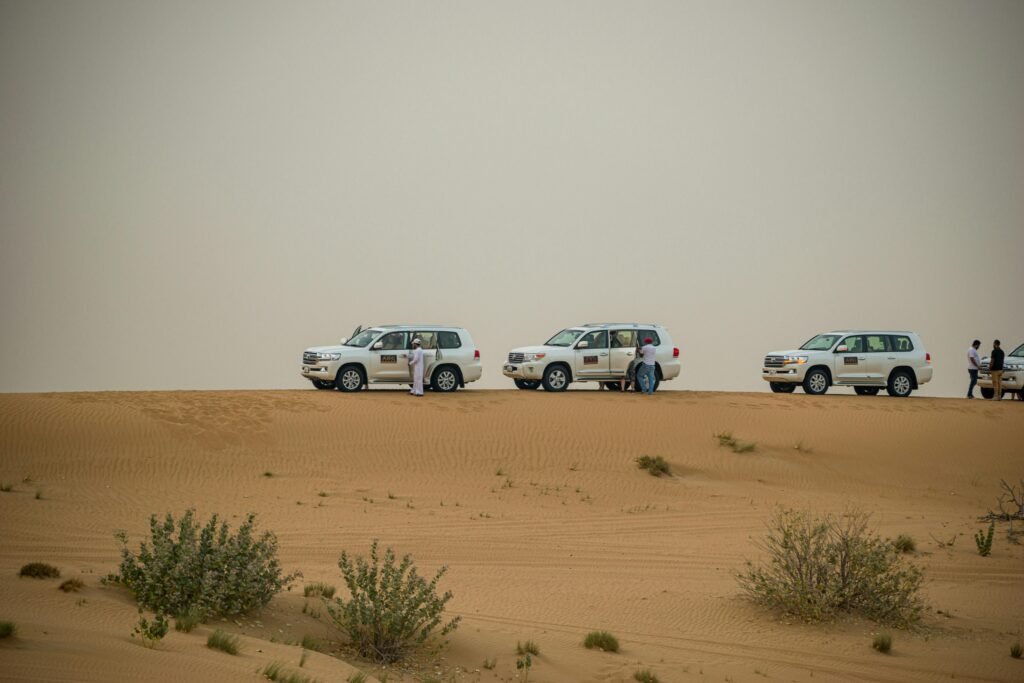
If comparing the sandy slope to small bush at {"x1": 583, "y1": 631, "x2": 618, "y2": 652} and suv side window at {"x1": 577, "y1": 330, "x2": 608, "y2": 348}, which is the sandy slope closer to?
small bush at {"x1": 583, "y1": 631, "x2": 618, "y2": 652}

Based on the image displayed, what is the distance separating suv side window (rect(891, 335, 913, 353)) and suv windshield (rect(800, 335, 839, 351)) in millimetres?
1933

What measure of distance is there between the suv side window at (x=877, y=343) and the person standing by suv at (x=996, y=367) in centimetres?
389

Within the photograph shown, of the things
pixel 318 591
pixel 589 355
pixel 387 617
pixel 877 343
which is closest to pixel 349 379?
pixel 589 355

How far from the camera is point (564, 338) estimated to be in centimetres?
3400

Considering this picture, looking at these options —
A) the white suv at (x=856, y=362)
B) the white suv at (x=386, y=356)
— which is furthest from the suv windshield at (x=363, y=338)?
the white suv at (x=856, y=362)

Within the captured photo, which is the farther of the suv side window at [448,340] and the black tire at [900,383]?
the black tire at [900,383]

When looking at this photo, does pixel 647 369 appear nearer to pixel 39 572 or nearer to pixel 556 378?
pixel 556 378

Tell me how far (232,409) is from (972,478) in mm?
19307

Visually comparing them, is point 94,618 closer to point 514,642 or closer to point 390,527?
point 514,642

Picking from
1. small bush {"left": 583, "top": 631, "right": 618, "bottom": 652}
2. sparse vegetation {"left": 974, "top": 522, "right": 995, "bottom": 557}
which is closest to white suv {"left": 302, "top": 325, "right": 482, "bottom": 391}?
sparse vegetation {"left": 974, "top": 522, "right": 995, "bottom": 557}

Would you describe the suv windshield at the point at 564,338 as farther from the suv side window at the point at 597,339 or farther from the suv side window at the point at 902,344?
the suv side window at the point at 902,344

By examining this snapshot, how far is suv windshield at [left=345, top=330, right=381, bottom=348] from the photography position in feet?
103

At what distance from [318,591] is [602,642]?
3.65 m

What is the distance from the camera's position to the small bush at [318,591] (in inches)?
529
